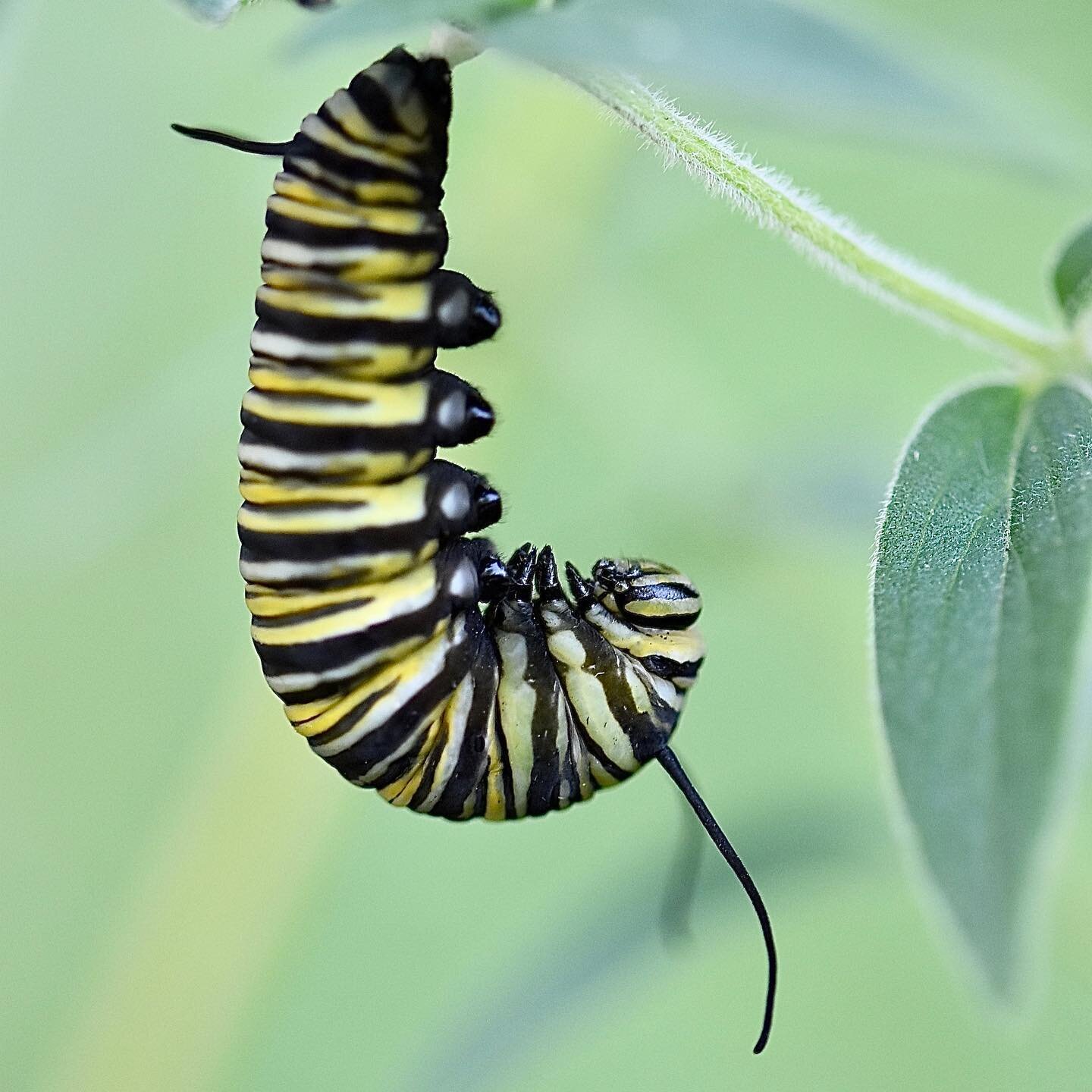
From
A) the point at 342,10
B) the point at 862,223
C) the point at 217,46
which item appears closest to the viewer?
the point at 342,10

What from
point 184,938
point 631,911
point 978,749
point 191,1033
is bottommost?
point 191,1033

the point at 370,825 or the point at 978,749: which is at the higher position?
the point at 978,749

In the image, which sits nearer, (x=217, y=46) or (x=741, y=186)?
(x=741, y=186)

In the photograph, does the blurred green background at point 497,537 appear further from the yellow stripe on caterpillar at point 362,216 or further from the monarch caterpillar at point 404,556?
the yellow stripe on caterpillar at point 362,216

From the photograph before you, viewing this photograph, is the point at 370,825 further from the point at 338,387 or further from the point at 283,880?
the point at 338,387

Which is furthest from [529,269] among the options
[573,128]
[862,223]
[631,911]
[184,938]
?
[862,223]

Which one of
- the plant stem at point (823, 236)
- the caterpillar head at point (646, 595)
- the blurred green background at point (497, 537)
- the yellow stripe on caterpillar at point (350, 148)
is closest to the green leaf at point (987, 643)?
the plant stem at point (823, 236)

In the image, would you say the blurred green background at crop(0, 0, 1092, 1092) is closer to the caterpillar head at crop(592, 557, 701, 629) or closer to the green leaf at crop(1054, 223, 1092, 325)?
the caterpillar head at crop(592, 557, 701, 629)
